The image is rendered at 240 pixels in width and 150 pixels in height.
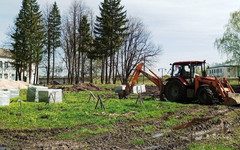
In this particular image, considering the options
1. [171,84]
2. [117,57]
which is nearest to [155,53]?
[117,57]

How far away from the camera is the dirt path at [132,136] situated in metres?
6.89

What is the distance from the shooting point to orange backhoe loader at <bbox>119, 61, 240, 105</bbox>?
14.9 meters

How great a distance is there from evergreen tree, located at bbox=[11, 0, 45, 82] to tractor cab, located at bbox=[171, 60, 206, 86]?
31.1 m

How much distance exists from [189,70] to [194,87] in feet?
3.80

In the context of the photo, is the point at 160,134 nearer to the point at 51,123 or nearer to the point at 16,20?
the point at 51,123

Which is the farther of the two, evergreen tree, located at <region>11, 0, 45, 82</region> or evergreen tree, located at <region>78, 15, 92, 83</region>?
evergreen tree, located at <region>78, 15, 92, 83</region>

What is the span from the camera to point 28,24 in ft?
140

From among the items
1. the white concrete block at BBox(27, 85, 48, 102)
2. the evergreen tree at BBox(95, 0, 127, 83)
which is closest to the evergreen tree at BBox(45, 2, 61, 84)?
the evergreen tree at BBox(95, 0, 127, 83)

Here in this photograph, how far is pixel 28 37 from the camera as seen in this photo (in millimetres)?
42094

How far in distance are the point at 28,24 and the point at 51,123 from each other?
1445 inches

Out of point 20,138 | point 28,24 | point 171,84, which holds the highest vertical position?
point 28,24

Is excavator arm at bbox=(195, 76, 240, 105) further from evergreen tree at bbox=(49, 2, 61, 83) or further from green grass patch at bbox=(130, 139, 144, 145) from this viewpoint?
evergreen tree at bbox=(49, 2, 61, 83)

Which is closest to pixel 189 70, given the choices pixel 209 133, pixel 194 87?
pixel 194 87

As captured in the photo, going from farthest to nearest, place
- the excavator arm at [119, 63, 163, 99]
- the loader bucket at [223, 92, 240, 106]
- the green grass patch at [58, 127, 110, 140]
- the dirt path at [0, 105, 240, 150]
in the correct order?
the excavator arm at [119, 63, 163, 99]
the loader bucket at [223, 92, 240, 106]
the green grass patch at [58, 127, 110, 140]
the dirt path at [0, 105, 240, 150]
